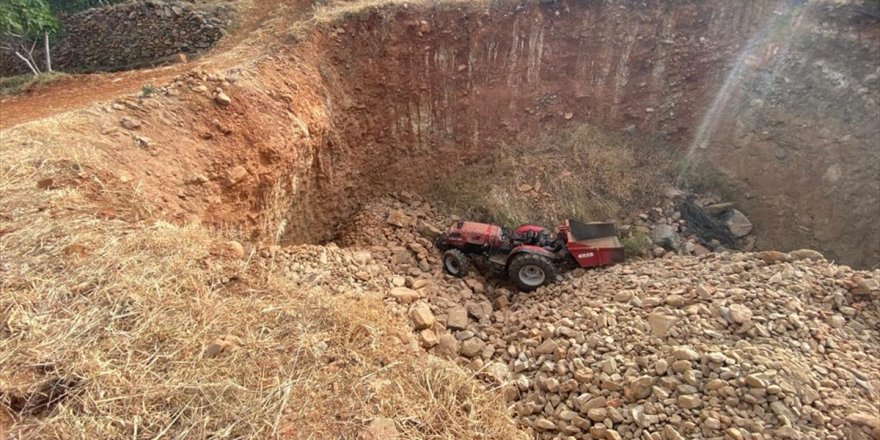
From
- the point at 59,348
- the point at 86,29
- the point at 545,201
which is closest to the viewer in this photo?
the point at 59,348

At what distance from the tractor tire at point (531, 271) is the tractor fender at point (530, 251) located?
0.07 m

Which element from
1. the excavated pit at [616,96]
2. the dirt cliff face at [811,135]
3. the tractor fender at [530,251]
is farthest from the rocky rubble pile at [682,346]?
the excavated pit at [616,96]

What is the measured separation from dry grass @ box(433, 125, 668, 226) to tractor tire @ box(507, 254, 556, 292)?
1928mm

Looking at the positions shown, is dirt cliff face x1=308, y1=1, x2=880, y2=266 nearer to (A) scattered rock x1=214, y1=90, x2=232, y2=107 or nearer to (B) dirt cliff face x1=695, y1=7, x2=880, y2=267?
(B) dirt cliff face x1=695, y1=7, x2=880, y2=267

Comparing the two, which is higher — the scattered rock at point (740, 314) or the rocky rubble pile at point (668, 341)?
the scattered rock at point (740, 314)

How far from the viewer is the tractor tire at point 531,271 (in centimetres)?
751

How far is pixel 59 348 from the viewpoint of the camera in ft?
11.3

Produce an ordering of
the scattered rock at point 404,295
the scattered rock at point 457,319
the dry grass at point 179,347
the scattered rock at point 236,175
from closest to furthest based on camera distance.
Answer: the dry grass at point 179,347 < the scattered rock at point 404,295 < the scattered rock at point 457,319 < the scattered rock at point 236,175

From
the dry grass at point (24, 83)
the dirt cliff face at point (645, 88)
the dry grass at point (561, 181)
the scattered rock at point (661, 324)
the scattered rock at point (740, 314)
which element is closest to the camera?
the scattered rock at point (740, 314)

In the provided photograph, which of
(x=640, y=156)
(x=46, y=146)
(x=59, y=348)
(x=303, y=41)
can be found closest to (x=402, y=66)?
(x=303, y=41)

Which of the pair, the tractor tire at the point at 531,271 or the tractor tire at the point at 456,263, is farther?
the tractor tire at the point at 456,263

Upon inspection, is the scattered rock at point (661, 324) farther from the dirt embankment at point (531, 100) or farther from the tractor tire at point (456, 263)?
the dirt embankment at point (531, 100)

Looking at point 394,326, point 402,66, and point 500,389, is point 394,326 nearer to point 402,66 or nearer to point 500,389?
point 500,389

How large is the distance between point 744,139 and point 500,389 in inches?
326
